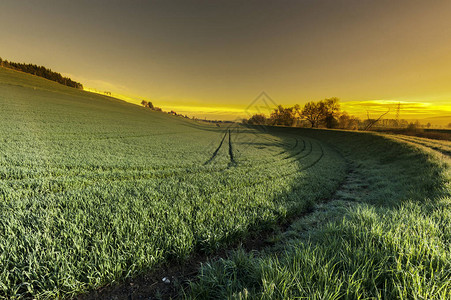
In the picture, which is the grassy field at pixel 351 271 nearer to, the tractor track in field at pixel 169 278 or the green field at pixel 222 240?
the green field at pixel 222 240

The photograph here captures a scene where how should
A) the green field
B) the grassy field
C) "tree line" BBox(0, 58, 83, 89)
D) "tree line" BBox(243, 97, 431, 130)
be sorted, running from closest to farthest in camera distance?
the grassy field < the green field < "tree line" BBox(243, 97, 431, 130) < "tree line" BBox(0, 58, 83, 89)

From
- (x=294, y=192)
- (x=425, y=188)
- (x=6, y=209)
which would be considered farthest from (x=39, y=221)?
(x=425, y=188)

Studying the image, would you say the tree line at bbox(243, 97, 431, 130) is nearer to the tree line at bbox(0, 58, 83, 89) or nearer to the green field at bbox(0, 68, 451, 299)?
the green field at bbox(0, 68, 451, 299)

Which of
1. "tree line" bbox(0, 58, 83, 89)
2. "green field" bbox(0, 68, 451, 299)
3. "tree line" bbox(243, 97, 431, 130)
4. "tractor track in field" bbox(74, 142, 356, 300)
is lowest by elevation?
"tractor track in field" bbox(74, 142, 356, 300)

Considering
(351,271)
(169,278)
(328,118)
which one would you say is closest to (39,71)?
(169,278)

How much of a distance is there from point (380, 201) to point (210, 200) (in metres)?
6.82

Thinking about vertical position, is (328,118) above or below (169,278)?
above

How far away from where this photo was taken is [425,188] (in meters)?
6.52

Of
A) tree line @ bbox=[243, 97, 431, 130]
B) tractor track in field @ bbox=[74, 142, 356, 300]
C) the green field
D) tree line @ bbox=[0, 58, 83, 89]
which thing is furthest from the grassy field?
tree line @ bbox=[0, 58, 83, 89]

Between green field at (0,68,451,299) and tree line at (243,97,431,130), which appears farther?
tree line at (243,97,431,130)

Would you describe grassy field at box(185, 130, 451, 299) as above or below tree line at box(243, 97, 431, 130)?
below

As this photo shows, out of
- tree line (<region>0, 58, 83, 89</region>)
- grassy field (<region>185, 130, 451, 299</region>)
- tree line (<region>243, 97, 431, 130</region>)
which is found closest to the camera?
grassy field (<region>185, 130, 451, 299</region>)

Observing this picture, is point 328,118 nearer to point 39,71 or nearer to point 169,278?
point 169,278

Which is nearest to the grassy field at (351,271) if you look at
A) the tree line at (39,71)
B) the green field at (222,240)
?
the green field at (222,240)
